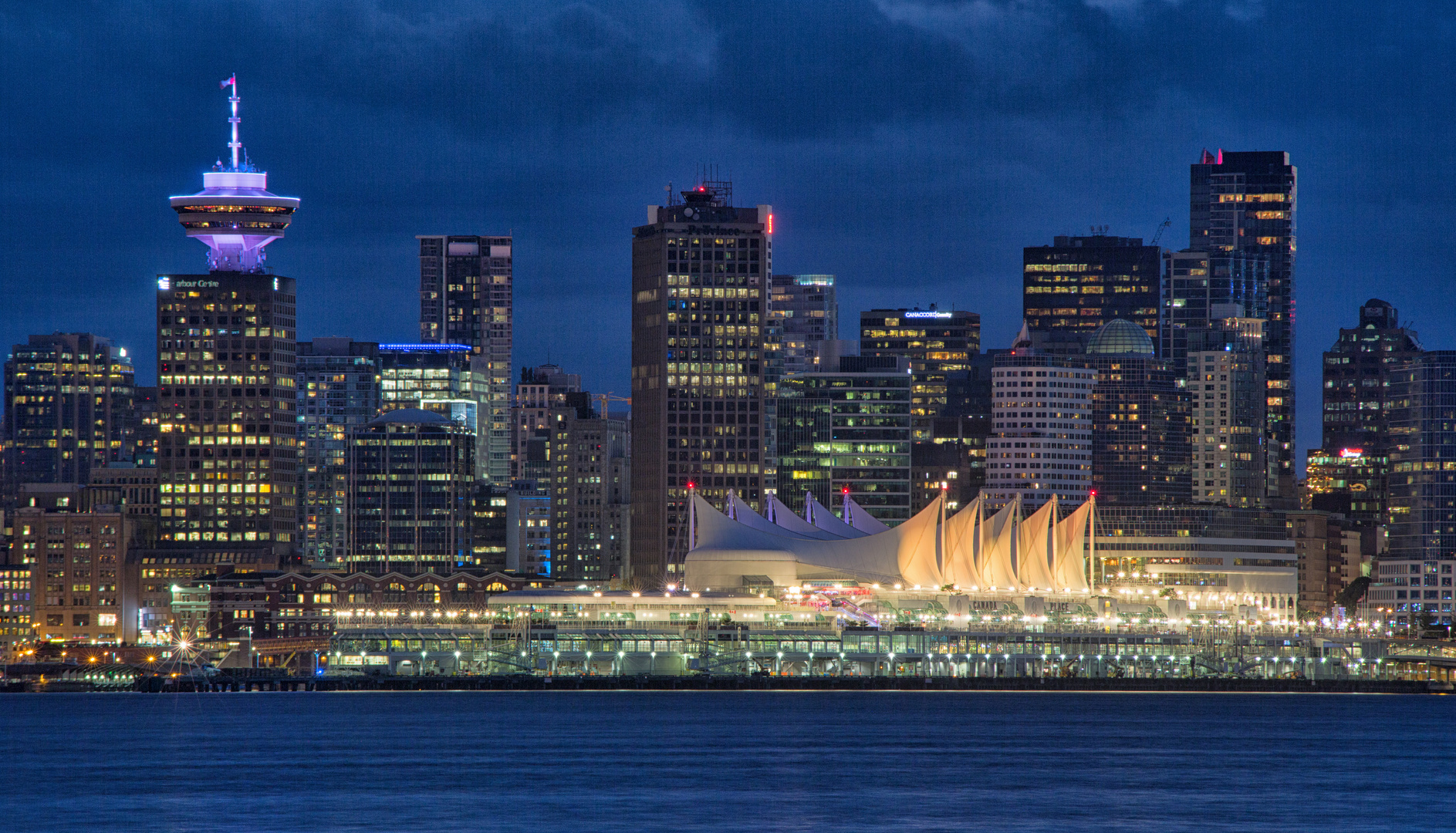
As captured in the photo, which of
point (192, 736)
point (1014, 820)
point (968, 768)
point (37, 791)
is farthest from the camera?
point (192, 736)

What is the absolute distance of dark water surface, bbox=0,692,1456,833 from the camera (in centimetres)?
11500

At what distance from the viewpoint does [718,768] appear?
136000 millimetres

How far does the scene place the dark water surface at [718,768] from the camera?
11500 centimetres

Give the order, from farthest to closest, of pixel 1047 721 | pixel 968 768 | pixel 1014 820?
pixel 1047 721, pixel 968 768, pixel 1014 820

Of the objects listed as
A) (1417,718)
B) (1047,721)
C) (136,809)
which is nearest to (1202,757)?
(1047,721)

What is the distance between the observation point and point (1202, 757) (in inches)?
5787

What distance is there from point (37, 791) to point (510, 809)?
1109 inches

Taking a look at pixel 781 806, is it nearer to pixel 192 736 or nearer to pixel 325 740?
pixel 325 740

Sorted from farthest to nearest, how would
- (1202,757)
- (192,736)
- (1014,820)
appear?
(192,736) → (1202,757) → (1014,820)

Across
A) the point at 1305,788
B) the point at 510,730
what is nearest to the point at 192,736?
the point at 510,730

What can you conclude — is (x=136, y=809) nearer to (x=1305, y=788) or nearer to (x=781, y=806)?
(x=781, y=806)

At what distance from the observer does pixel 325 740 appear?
152 m

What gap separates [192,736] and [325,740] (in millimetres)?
12215

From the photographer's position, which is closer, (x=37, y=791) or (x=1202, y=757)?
(x=37, y=791)
